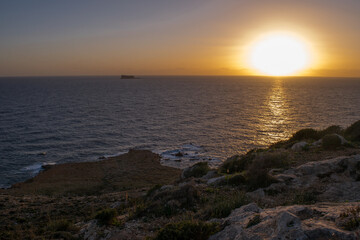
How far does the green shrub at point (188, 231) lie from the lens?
6746 millimetres

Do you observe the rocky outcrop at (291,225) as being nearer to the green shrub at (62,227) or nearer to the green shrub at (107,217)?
the green shrub at (107,217)

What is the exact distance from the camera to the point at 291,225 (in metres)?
5.61

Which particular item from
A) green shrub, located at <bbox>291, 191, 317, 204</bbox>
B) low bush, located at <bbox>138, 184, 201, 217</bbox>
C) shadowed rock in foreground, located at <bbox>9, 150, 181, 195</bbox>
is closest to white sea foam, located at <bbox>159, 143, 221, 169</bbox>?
shadowed rock in foreground, located at <bbox>9, 150, 181, 195</bbox>

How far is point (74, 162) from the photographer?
38031 millimetres

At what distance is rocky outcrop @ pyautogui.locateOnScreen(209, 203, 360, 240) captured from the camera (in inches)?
201

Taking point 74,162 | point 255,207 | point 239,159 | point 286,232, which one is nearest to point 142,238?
point 255,207

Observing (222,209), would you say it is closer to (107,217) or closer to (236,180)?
(107,217)

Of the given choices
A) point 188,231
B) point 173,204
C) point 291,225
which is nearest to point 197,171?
point 173,204

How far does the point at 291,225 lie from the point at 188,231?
2.82 m

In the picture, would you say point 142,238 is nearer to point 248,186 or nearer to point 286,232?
point 286,232

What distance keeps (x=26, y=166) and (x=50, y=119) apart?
30040 millimetres

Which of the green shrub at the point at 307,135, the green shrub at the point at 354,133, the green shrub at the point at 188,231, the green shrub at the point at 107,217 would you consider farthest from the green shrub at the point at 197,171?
the green shrub at the point at 354,133

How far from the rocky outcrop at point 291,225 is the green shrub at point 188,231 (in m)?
0.24

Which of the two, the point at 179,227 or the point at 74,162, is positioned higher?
the point at 179,227
